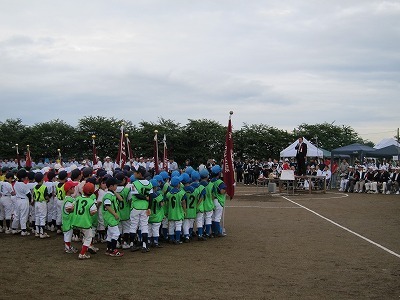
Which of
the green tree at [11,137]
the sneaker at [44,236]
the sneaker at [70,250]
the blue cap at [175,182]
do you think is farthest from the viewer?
the green tree at [11,137]

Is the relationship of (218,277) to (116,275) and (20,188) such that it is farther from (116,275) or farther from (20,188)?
(20,188)

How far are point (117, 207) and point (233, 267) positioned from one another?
126 inches

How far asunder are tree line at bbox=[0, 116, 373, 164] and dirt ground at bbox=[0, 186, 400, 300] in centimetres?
3334

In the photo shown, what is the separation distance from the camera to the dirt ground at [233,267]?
7547 millimetres

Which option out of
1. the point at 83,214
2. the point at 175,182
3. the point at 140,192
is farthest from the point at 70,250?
the point at 175,182

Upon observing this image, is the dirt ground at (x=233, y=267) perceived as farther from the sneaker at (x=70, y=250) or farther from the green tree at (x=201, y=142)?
the green tree at (x=201, y=142)

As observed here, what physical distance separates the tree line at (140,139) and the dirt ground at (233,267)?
33.3 metres

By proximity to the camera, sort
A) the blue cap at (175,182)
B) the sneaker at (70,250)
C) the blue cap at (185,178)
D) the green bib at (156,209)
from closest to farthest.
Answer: the sneaker at (70,250)
the green bib at (156,209)
the blue cap at (175,182)
the blue cap at (185,178)

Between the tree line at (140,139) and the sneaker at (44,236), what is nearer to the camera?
the sneaker at (44,236)

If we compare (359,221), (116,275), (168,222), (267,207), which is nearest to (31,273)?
(116,275)

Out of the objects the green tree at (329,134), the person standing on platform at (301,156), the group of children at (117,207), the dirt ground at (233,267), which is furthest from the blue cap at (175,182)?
the green tree at (329,134)

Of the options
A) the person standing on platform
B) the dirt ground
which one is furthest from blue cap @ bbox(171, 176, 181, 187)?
the person standing on platform

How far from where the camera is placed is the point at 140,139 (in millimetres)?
47312

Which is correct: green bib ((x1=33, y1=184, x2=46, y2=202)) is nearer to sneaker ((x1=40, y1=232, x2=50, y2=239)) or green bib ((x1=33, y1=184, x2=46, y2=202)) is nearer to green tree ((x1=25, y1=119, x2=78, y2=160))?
sneaker ((x1=40, y1=232, x2=50, y2=239))
